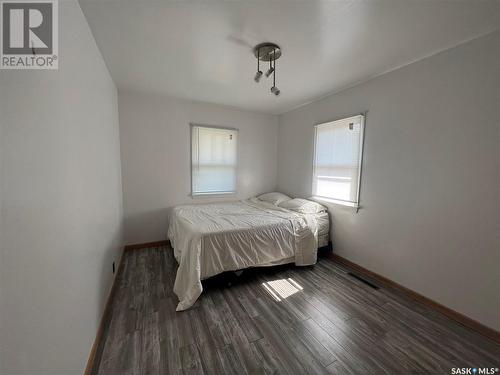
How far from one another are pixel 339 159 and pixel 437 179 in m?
1.13

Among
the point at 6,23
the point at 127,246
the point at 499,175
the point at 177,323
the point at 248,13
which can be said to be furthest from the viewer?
the point at 127,246

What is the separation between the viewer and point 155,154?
321 centimetres

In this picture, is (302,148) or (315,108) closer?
(315,108)

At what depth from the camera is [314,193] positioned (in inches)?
130

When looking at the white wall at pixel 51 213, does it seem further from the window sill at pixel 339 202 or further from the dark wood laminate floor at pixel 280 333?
the window sill at pixel 339 202

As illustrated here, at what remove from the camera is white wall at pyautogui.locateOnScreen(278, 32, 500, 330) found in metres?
1.61

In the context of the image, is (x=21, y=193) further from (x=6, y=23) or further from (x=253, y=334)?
(x=253, y=334)

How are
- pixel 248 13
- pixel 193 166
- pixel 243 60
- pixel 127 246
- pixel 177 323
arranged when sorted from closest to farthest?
pixel 248 13
pixel 177 323
pixel 243 60
pixel 127 246
pixel 193 166

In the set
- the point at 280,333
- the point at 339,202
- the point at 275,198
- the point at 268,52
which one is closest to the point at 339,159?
the point at 339,202

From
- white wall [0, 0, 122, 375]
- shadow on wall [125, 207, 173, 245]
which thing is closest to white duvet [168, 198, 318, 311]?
shadow on wall [125, 207, 173, 245]

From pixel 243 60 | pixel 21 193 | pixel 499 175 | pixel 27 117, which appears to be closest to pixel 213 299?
pixel 21 193

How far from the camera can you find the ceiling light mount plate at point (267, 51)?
5.92 ft

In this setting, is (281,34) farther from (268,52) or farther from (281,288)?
(281,288)

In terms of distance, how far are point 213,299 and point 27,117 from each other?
1.97m
